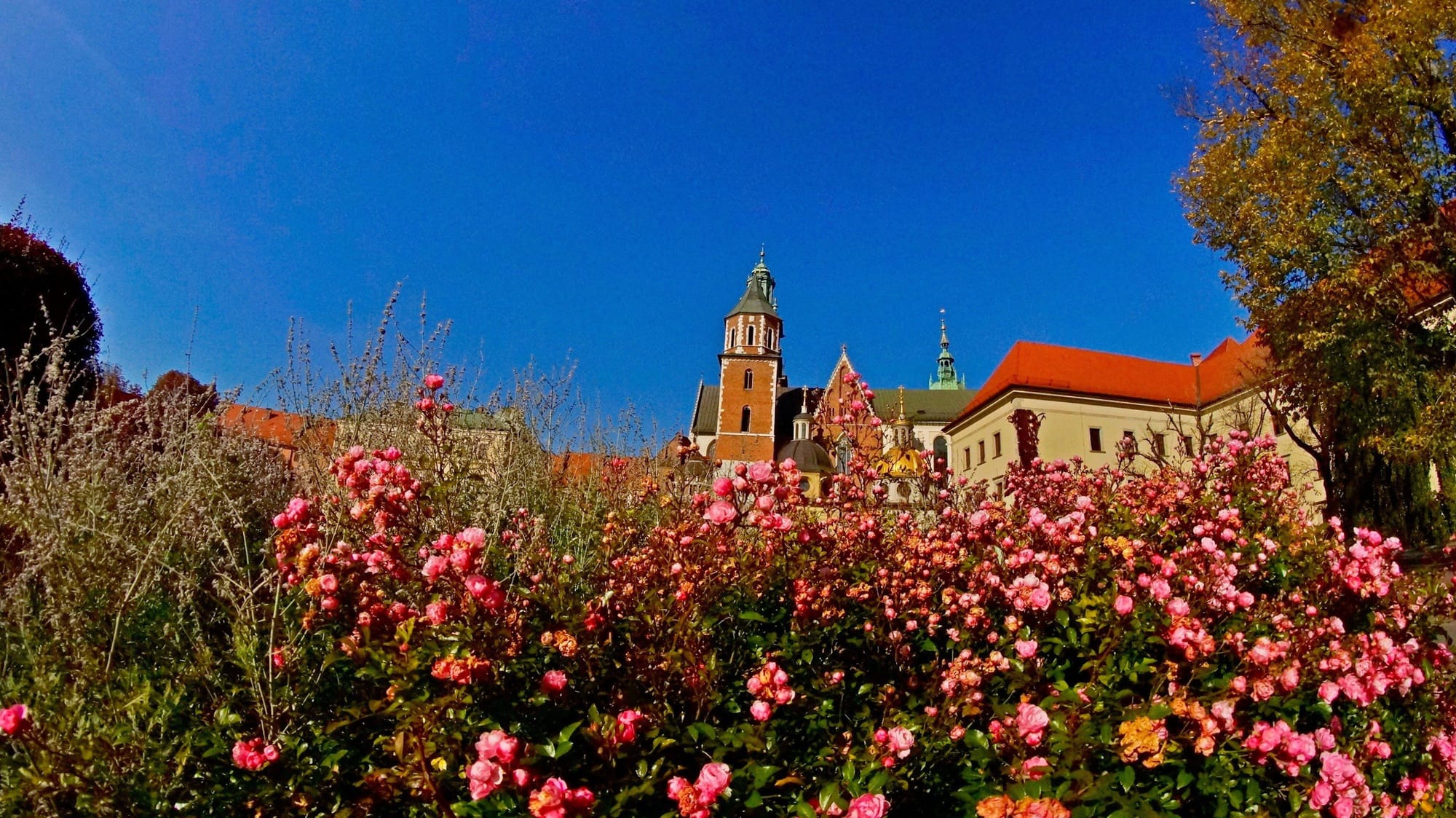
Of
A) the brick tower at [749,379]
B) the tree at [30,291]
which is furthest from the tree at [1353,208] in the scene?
the brick tower at [749,379]

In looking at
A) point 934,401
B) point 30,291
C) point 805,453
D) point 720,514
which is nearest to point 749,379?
point 805,453

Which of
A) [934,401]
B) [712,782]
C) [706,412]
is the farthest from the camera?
[934,401]

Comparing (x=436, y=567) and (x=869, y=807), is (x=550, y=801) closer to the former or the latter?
(x=869, y=807)

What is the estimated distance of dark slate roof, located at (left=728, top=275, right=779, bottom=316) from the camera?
4878 centimetres

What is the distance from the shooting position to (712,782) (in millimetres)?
1287

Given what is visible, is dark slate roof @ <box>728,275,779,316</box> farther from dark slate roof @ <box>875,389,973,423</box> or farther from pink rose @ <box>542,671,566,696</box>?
pink rose @ <box>542,671,566,696</box>

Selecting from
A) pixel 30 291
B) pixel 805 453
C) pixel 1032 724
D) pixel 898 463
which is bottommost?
pixel 1032 724

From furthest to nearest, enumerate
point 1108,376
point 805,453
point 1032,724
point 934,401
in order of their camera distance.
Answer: point 934,401
point 805,453
point 1108,376
point 1032,724

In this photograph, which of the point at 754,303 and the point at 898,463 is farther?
the point at 754,303

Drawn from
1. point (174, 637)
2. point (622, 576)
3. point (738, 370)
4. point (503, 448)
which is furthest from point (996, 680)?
point (738, 370)

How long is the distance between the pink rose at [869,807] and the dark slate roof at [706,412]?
46809mm

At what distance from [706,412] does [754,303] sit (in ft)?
27.9

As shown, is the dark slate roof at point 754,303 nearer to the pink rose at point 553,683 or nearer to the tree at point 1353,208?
the tree at point 1353,208

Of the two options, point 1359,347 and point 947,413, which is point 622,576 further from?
point 947,413
